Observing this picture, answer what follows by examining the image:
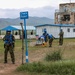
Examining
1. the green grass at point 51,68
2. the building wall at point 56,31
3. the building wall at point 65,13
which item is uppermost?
the building wall at point 65,13

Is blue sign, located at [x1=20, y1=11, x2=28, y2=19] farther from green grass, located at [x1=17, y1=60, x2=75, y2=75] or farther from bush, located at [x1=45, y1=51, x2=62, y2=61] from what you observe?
green grass, located at [x1=17, y1=60, x2=75, y2=75]

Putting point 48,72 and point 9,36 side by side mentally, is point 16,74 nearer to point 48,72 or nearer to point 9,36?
point 48,72

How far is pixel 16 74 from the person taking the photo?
14766 mm

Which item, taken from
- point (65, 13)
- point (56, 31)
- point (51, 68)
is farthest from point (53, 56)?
point (65, 13)

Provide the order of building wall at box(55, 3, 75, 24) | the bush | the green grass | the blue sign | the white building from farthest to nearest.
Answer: building wall at box(55, 3, 75, 24)
the white building
the bush
the blue sign
the green grass

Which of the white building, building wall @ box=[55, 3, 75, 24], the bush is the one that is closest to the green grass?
the bush

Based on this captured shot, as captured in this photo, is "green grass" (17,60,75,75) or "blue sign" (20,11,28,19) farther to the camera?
"blue sign" (20,11,28,19)

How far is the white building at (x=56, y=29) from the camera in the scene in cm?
6272

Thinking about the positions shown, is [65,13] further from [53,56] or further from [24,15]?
[24,15]

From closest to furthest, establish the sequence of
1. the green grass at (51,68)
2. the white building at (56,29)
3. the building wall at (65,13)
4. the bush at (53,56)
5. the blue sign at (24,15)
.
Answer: the green grass at (51,68) → the blue sign at (24,15) → the bush at (53,56) → the white building at (56,29) → the building wall at (65,13)

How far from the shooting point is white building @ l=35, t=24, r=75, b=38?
6272 centimetres

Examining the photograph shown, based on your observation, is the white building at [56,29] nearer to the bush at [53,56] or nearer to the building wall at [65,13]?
the building wall at [65,13]

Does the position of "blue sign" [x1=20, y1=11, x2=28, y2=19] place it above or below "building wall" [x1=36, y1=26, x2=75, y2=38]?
above

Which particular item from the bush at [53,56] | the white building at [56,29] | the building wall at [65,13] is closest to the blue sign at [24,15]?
the bush at [53,56]
